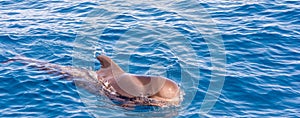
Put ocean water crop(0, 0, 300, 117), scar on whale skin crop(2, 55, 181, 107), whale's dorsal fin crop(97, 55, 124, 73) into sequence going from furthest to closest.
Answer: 1. whale's dorsal fin crop(97, 55, 124, 73)
2. ocean water crop(0, 0, 300, 117)
3. scar on whale skin crop(2, 55, 181, 107)

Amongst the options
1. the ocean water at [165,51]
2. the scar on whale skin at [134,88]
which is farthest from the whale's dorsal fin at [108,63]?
the ocean water at [165,51]

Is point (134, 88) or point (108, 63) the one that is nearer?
point (134, 88)

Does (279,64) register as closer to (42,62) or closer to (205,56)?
(205,56)

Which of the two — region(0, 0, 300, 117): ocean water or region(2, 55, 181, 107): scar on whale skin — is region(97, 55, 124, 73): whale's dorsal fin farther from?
region(0, 0, 300, 117): ocean water

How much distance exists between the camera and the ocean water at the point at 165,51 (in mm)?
13164

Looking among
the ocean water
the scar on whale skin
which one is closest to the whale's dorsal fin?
the scar on whale skin

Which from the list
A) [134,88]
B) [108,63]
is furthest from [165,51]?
[134,88]

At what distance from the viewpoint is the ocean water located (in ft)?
43.2

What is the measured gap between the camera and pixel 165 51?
1716 cm

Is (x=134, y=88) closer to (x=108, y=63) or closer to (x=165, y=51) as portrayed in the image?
(x=108, y=63)

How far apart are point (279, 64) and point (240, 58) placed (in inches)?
49.3

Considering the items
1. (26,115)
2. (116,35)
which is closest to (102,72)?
(26,115)

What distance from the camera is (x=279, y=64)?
1591 centimetres

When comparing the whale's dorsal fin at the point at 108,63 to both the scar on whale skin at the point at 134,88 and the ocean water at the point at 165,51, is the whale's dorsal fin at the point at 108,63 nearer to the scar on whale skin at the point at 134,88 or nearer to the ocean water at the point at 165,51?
the scar on whale skin at the point at 134,88
